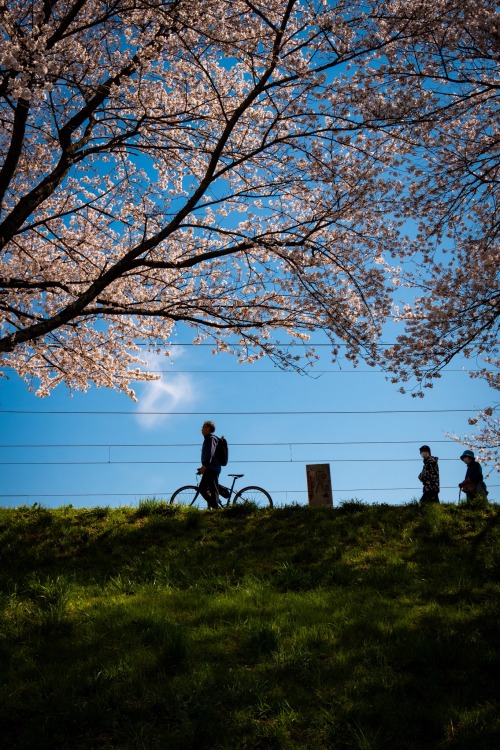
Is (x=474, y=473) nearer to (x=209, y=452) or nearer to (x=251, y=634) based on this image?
(x=209, y=452)

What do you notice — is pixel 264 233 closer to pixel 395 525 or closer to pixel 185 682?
pixel 395 525

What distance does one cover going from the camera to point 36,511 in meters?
10.2

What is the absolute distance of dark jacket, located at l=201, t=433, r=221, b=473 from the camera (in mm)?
11422

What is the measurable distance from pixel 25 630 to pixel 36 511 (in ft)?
14.7

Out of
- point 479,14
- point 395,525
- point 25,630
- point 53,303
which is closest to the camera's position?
point 25,630

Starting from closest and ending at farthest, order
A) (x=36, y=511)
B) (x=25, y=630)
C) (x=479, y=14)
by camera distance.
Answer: (x=25, y=630), (x=479, y=14), (x=36, y=511)

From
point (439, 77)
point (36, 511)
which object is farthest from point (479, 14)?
point (36, 511)

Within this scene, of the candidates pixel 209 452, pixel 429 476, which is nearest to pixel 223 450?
pixel 209 452

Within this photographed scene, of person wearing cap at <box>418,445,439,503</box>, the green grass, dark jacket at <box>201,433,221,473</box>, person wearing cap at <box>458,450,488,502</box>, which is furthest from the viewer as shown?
person wearing cap at <box>418,445,439,503</box>

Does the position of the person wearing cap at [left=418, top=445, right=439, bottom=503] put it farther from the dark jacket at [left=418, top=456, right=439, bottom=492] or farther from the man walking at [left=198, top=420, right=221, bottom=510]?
the man walking at [left=198, top=420, right=221, bottom=510]

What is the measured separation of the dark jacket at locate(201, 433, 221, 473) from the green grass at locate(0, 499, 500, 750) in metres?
1.98

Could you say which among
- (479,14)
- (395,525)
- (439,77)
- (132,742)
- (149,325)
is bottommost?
(132,742)

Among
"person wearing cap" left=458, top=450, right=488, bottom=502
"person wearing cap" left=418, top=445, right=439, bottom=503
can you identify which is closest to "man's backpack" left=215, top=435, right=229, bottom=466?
"person wearing cap" left=418, top=445, right=439, bottom=503

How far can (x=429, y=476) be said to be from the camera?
475 inches
